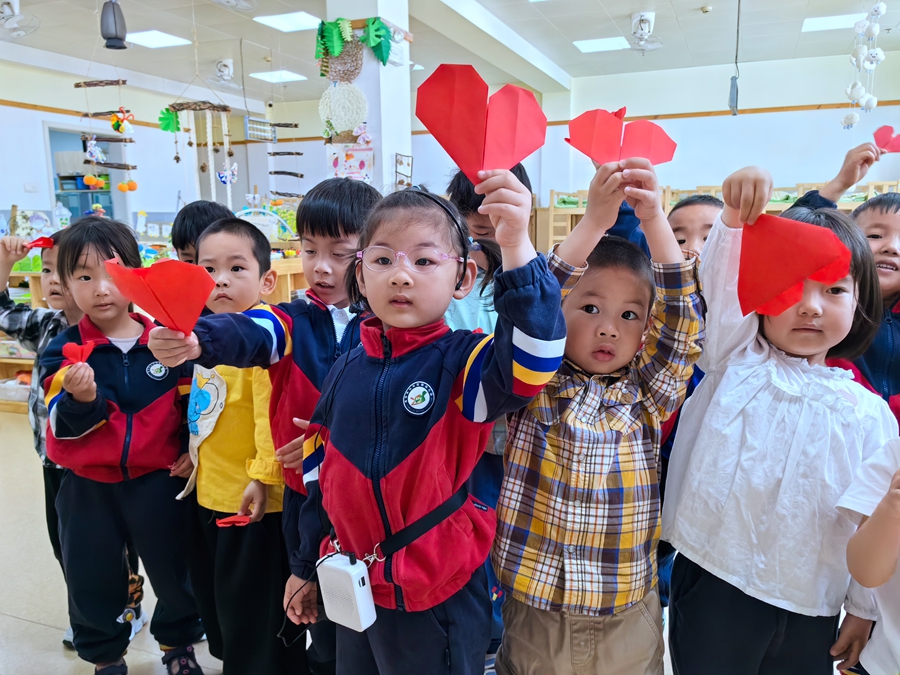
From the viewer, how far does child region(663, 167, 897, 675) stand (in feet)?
3.16

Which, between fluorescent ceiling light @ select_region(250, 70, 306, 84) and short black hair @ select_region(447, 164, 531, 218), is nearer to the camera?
short black hair @ select_region(447, 164, 531, 218)

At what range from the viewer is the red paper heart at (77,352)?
1.36 m

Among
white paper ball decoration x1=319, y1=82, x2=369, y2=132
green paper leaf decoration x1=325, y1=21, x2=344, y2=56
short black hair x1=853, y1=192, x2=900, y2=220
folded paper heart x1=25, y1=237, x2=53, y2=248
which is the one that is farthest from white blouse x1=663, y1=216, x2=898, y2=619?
green paper leaf decoration x1=325, y1=21, x2=344, y2=56

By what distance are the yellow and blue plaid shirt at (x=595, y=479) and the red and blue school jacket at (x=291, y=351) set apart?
0.43 m

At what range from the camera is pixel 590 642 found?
3.25ft

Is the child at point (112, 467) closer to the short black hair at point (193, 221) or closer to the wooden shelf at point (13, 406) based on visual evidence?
the short black hair at point (193, 221)

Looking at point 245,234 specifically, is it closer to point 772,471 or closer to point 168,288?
point 168,288

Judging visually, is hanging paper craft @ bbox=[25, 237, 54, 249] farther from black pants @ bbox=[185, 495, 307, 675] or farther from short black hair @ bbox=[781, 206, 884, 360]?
short black hair @ bbox=[781, 206, 884, 360]

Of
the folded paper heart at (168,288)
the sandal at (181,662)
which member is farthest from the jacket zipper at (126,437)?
the folded paper heart at (168,288)

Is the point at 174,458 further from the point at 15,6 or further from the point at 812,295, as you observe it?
the point at 15,6

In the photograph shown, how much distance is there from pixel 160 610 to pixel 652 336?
4.83ft

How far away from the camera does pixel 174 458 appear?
1.52m

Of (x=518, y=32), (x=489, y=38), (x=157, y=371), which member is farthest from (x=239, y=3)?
(x=157, y=371)

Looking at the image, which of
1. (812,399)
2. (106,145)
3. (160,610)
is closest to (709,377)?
(812,399)
